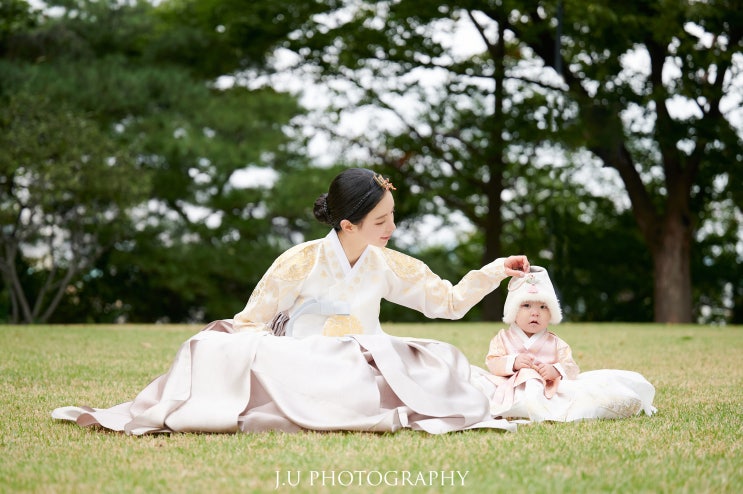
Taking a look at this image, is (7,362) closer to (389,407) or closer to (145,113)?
(389,407)

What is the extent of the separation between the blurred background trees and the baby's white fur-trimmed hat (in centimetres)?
1073

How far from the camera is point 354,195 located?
4348mm

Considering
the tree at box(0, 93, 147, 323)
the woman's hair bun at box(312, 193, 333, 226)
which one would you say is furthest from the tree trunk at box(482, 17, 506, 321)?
the woman's hair bun at box(312, 193, 333, 226)

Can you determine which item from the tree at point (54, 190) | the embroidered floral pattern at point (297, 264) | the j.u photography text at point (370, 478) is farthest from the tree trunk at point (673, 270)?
the j.u photography text at point (370, 478)

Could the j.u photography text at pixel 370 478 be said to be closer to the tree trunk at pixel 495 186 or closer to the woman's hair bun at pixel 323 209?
the woman's hair bun at pixel 323 209

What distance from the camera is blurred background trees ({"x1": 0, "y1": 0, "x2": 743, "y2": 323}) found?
1659cm

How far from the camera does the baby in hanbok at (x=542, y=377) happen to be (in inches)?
173

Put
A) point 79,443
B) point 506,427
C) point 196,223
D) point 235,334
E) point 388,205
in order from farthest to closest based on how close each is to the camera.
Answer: point 196,223 → point 388,205 → point 235,334 → point 506,427 → point 79,443

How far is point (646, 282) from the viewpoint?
20.9 metres

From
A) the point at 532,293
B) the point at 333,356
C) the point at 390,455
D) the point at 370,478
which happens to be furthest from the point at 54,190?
the point at 370,478

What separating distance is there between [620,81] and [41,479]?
1501cm

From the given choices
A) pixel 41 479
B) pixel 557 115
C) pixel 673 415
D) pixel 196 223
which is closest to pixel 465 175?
pixel 557 115

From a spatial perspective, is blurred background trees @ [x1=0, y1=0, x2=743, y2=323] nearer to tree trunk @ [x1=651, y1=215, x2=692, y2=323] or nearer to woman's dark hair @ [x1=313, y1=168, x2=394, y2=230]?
tree trunk @ [x1=651, y1=215, x2=692, y2=323]

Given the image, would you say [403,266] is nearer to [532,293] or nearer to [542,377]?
[532,293]
